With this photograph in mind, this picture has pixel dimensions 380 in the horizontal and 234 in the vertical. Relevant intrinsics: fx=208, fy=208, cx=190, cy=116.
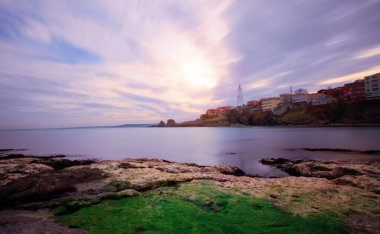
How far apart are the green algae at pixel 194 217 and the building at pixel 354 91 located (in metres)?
165

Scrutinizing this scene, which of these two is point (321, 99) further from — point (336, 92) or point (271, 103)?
point (271, 103)

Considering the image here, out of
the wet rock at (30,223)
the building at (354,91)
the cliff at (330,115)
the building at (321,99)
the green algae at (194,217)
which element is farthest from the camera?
the building at (321,99)

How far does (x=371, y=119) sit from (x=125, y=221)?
501ft

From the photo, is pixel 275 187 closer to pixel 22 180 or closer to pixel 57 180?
pixel 57 180

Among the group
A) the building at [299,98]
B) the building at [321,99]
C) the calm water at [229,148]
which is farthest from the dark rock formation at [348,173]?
the building at [299,98]

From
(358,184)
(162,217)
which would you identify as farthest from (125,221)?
(358,184)

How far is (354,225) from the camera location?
797 cm

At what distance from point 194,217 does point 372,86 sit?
163 metres

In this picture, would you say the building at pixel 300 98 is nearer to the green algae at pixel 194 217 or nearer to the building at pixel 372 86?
the building at pixel 372 86

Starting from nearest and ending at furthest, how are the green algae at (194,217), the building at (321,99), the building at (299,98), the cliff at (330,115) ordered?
the green algae at (194,217), the cliff at (330,115), the building at (321,99), the building at (299,98)

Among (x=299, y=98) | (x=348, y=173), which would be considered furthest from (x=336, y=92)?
(x=348, y=173)

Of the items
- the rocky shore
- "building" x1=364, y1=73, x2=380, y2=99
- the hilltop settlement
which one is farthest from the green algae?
"building" x1=364, y1=73, x2=380, y2=99

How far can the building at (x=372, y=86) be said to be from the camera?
123 m

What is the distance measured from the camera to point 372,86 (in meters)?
127
